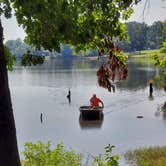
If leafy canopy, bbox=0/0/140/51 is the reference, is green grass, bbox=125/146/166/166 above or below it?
below

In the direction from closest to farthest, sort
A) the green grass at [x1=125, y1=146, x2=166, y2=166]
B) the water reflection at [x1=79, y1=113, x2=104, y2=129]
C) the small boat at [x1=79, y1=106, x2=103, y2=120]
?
the green grass at [x1=125, y1=146, x2=166, y2=166]
the water reflection at [x1=79, y1=113, x2=104, y2=129]
the small boat at [x1=79, y1=106, x2=103, y2=120]

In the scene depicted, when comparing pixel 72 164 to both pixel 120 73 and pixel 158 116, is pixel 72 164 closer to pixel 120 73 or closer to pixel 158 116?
pixel 120 73

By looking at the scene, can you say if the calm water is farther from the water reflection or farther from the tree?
the tree

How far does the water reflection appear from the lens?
36219mm

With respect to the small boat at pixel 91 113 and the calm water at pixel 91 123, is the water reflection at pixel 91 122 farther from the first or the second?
the small boat at pixel 91 113

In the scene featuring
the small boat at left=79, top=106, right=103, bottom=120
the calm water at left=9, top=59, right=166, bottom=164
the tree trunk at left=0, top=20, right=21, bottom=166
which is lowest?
the calm water at left=9, top=59, right=166, bottom=164

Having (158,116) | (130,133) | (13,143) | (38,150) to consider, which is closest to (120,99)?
(158,116)

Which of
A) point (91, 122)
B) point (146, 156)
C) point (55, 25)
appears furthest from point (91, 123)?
point (55, 25)

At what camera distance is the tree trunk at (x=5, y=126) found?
7840 mm

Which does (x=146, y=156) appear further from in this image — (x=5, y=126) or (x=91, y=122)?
(x=5, y=126)

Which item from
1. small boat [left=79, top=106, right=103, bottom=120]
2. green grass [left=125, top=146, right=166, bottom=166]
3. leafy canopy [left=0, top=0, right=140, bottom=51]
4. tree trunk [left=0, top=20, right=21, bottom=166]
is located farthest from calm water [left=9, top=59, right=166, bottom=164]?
tree trunk [left=0, top=20, right=21, bottom=166]

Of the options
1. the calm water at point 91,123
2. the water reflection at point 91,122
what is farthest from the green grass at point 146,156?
the water reflection at point 91,122

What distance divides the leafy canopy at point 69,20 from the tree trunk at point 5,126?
0.74 metres

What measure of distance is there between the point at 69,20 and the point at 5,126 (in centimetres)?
229
